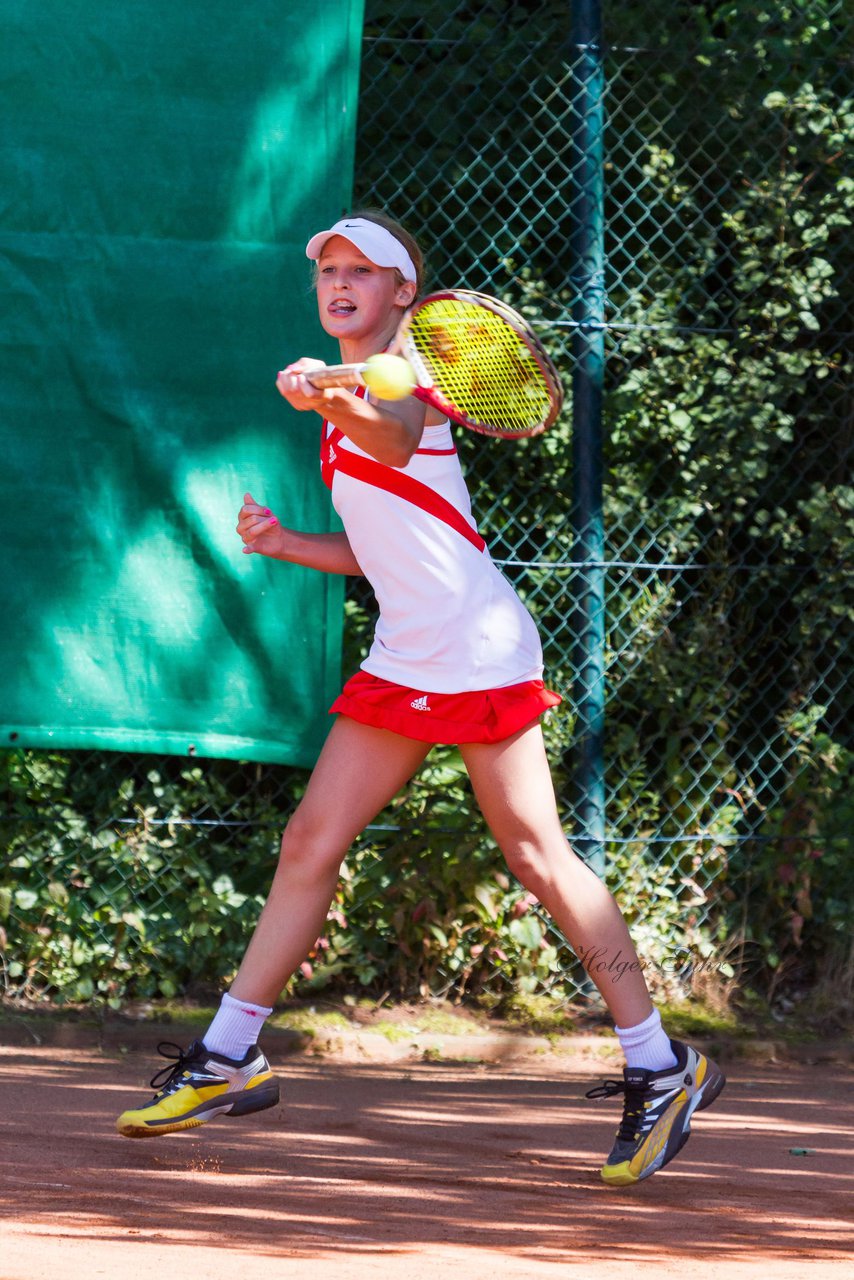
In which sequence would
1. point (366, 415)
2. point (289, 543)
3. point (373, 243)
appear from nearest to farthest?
point (366, 415), point (373, 243), point (289, 543)

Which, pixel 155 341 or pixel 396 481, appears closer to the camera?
pixel 396 481

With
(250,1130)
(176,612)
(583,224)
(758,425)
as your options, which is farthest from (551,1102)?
(583,224)

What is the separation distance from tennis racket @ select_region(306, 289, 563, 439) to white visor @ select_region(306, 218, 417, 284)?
11 centimetres

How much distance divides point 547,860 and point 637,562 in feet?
6.65

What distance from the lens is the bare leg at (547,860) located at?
134 inches

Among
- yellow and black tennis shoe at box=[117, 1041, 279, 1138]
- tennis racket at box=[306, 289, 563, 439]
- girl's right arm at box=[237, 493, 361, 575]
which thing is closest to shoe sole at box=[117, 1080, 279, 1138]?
yellow and black tennis shoe at box=[117, 1041, 279, 1138]

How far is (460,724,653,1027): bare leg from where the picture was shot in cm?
341

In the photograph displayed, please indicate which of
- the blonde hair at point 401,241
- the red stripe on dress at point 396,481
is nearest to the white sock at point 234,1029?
the red stripe on dress at point 396,481

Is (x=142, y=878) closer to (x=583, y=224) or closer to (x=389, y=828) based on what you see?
(x=389, y=828)

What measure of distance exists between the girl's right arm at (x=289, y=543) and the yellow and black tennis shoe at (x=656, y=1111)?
1.23 meters

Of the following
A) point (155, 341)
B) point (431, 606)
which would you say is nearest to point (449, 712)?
point (431, 606)

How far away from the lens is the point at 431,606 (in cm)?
338

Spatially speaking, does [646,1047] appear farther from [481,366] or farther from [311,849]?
[481,366]

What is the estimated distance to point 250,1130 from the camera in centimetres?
389
